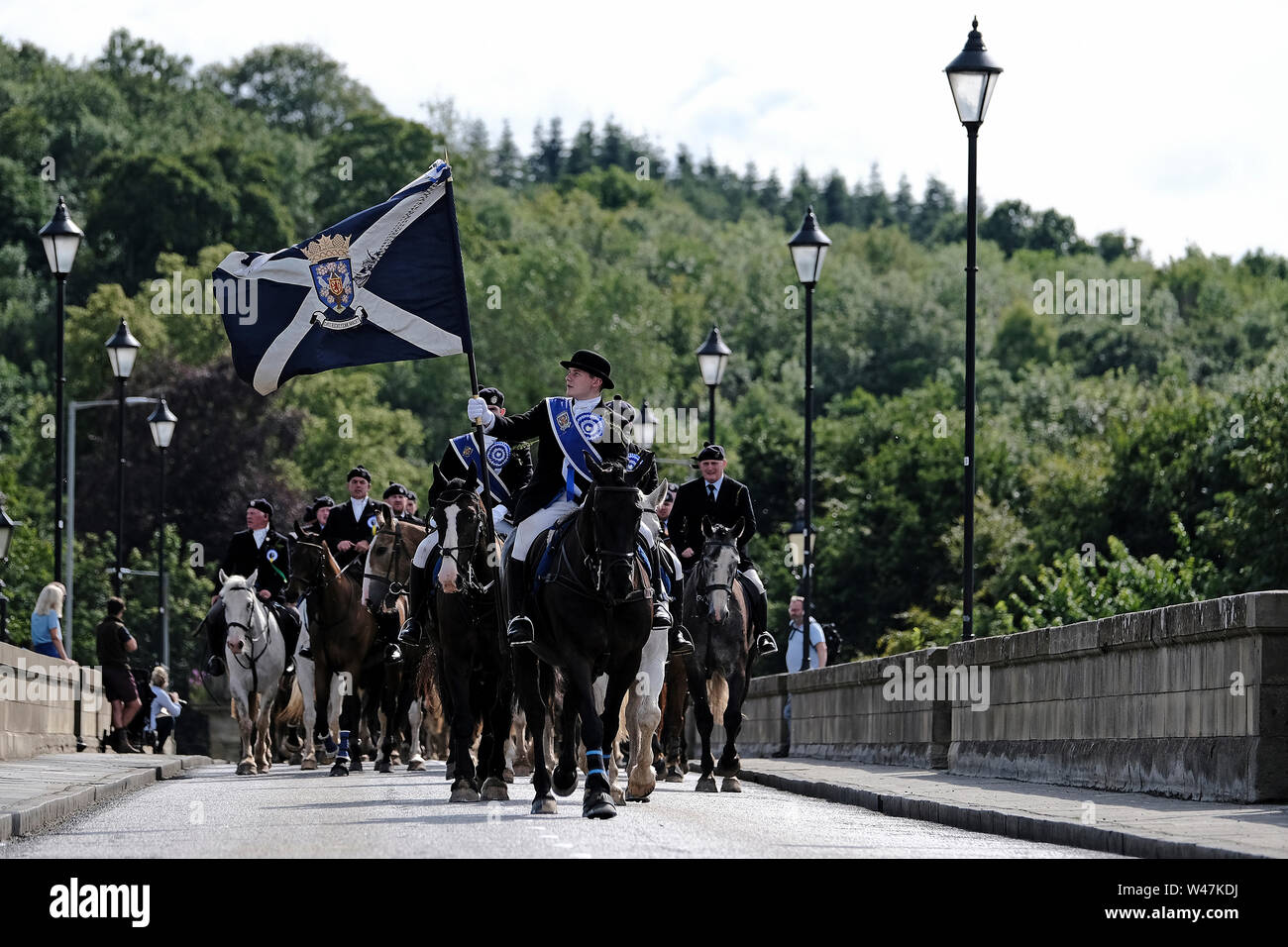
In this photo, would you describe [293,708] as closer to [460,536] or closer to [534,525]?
[460,536]

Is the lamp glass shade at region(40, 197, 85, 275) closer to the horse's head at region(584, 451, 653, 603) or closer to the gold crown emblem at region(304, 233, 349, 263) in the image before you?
the gold crown emblem at region(304, 233, 349, 263)

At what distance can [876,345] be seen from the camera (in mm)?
130375

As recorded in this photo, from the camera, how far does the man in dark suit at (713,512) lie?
20750mm

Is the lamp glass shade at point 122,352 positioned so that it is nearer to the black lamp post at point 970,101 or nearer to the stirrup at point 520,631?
the black lamp post at point 970,101

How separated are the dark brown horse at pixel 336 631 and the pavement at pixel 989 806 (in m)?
1.98

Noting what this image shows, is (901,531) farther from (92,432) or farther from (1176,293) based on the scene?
(1176,293)

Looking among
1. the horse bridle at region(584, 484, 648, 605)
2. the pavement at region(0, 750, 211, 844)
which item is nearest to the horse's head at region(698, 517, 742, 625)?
the horse bridle at region(584, 484, 648, 605)

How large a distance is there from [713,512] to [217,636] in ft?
23.6

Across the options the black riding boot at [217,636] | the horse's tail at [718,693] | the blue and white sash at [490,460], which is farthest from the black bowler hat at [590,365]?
the black riding boot at [217,636]

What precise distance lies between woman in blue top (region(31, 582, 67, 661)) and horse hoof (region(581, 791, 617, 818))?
659 inches

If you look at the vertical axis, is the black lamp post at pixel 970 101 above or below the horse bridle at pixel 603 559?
above

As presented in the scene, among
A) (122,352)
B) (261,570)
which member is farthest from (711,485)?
(122,352)

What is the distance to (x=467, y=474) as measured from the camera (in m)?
19.5
